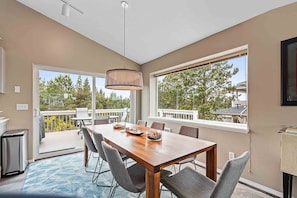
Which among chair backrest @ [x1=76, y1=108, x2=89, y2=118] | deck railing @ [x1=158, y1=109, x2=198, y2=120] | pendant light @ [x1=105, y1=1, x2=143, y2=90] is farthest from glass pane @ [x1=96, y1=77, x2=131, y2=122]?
pendant light @ [x1=105, y1=1, x2=143, y2=90]

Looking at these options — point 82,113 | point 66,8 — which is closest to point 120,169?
point 66,8

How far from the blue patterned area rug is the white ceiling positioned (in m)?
2.58

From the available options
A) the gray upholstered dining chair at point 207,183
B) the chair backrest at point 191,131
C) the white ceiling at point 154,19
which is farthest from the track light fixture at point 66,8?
the gray upholstered dining chair at point 207,183

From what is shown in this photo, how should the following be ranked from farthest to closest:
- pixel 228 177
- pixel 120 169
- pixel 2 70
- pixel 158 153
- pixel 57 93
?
1. pixel 57 93
2. pixel 2 70
3. pixel 158 153
4. pixel 120 169
5. pixel 228 177

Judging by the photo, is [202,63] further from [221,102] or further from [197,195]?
[197,195]

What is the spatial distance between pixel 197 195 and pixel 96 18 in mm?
3259

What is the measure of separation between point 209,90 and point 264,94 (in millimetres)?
1044

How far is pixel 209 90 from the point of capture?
3.14 meters

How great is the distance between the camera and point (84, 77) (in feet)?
13.1

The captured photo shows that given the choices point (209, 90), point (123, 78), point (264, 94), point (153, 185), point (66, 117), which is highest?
point (123, 78)

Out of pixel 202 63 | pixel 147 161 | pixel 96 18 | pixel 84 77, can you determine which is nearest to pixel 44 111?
pixel 84 77

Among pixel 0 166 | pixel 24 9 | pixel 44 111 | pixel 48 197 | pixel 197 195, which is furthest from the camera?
pixel 44 111

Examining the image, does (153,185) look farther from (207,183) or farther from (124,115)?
(124,115)

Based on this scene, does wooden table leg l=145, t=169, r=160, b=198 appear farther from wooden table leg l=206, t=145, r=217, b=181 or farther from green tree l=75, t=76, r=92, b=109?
green tree l=75, t=76, r=92, b=109
